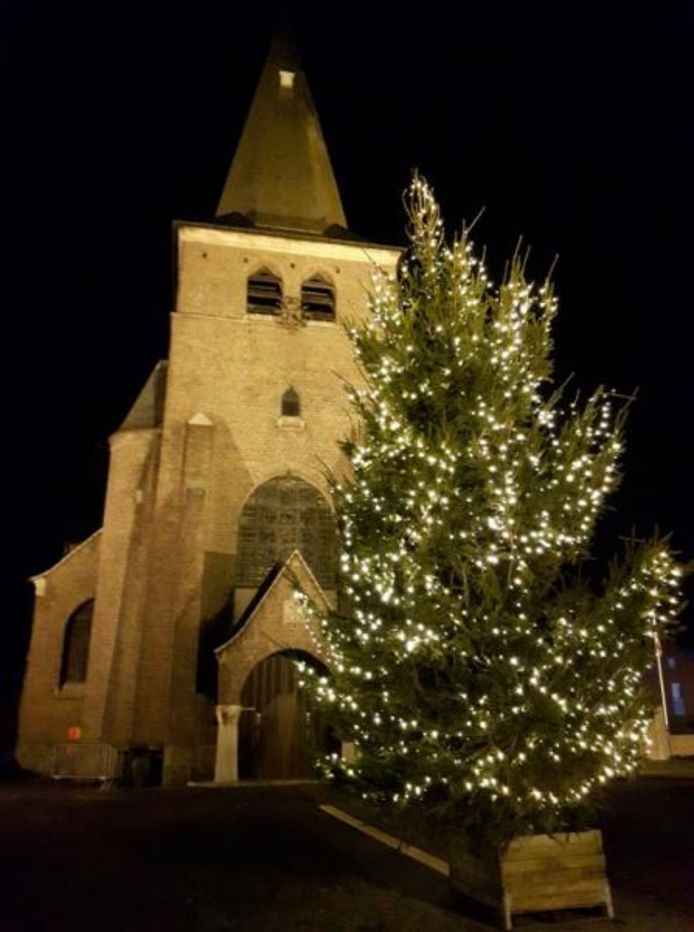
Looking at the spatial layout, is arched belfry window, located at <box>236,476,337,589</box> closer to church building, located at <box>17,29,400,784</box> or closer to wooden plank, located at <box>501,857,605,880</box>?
church building, located at <box>17,29,400,784</box>

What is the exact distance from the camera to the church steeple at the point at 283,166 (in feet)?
76.0

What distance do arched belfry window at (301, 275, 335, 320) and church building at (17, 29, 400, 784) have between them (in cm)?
6

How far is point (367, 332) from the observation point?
29.9 ft

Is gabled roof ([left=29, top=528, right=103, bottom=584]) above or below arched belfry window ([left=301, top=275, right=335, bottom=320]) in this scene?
below

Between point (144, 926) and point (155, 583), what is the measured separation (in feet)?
41.0

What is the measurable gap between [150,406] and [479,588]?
16.2 metres

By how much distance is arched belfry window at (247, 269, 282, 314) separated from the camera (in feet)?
70.6

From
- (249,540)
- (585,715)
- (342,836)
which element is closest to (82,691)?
(249,540)

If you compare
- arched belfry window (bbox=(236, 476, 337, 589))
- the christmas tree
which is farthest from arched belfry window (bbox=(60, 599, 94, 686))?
the christmas tree

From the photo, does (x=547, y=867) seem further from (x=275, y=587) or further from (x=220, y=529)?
(x=220, y=529)

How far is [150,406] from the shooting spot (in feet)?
72.2

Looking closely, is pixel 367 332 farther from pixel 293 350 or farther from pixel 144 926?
pixel 293 350

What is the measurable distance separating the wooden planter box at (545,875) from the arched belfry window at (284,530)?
1267 centimetres

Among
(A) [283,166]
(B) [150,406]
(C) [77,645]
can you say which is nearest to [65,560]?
(C) [77,645]
